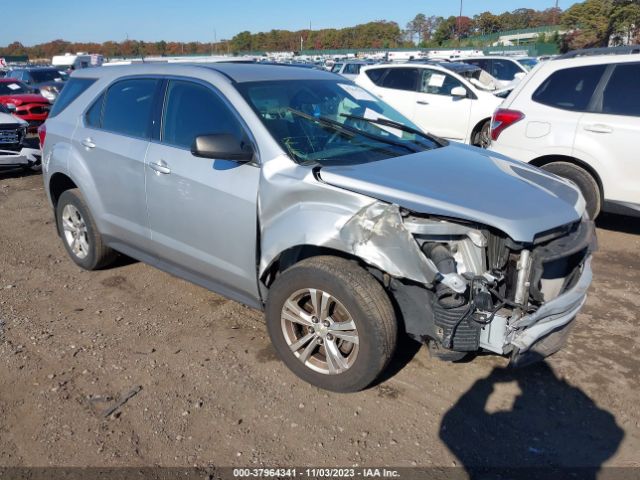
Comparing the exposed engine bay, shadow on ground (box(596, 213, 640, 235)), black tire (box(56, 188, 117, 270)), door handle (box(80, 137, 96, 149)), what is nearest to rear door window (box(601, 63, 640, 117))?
shadow on ground (box(596, 213, 640, 235))

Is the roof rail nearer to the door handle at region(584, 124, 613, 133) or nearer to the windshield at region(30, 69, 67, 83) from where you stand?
the door handle at region(584, 124, 613, 133)

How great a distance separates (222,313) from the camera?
4.42 metres

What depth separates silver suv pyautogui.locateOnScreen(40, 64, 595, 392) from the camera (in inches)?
117

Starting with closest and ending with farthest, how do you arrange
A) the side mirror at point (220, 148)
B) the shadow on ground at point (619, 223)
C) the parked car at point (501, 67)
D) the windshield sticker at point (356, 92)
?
the side mirror at point (220, 148) → the windshield sticker at point (356, 92) → the shadow on ground at point (619, 223) → the parked car at point (501, 67)

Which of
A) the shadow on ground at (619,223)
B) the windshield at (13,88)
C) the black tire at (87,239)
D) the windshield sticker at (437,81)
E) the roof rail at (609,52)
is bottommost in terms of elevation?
the shadow on ground at (619,223)

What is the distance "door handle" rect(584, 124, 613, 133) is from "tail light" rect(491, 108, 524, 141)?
0.70 m

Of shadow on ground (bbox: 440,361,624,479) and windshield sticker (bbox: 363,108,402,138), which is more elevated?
windshield sticker (bbox: 363,108,402,138)

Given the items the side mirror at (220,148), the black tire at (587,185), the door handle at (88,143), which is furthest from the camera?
the black tire at (587,185)

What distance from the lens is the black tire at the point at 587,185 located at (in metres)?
5.82

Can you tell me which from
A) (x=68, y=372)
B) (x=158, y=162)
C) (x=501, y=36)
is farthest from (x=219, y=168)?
(x=501, y=36)

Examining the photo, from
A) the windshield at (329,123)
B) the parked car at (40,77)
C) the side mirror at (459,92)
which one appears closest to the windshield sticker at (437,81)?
the side mirror at (459,92)

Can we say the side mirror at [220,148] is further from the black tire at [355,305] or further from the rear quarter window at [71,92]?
the rear quarter window at [71,92]

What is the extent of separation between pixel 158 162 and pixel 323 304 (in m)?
1.70

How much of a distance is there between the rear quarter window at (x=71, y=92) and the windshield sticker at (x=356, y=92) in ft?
7.28
